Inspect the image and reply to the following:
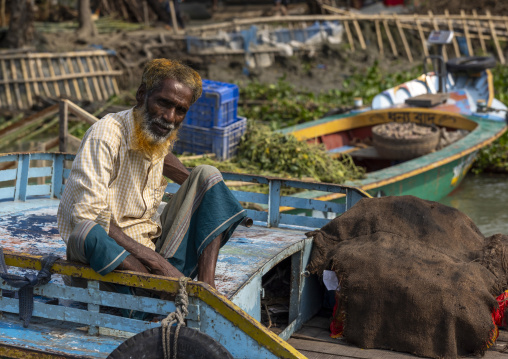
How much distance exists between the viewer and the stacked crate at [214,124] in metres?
6.96

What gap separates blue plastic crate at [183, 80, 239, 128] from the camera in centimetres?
692

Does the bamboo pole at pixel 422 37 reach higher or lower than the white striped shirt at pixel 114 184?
higher

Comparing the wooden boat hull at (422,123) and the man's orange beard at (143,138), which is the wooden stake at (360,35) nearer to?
the wooden boat hull at (422,123)

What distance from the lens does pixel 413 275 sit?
322cm

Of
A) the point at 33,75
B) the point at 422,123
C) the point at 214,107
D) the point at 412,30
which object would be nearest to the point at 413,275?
the point at 214,107

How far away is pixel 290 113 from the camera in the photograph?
11.0m

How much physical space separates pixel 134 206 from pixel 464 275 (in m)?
1.65

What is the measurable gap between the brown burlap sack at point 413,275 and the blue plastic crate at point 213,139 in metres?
3.49

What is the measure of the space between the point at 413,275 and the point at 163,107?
147 cm

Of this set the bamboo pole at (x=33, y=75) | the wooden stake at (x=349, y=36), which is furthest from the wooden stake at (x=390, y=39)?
the bamboo pole at (x=33, y=75)

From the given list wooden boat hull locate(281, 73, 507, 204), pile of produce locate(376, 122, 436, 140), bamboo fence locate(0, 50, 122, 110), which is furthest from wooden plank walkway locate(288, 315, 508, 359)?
bamboo fence locate(0, 50, 122, 110)

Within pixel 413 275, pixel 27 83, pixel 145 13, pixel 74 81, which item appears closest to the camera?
pixel 413 275

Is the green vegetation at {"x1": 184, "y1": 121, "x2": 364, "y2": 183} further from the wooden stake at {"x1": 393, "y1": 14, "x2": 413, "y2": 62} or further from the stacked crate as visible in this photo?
the wooden stake at {"x1": 393, "y1": 14, "x2": 413, "y2": 62}

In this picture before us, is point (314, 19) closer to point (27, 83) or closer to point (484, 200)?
point (27, 83)
